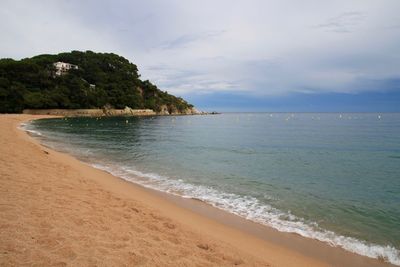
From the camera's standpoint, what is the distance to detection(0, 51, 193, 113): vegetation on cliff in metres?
104

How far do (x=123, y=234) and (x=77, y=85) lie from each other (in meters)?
122

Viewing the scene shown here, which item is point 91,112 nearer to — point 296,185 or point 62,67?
point 62,67

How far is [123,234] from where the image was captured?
23.0 ft

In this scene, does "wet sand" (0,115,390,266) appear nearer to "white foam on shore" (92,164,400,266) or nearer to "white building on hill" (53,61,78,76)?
"white foam on shore" (92,164,400,266)

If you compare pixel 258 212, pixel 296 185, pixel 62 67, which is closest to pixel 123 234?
pixel 258 212

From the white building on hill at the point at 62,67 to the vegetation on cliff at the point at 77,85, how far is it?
37.3 inches

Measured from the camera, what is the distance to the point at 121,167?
19.5m

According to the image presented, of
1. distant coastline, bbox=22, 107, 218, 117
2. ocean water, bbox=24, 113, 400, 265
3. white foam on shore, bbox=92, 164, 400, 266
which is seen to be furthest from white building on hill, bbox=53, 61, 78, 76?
white foam on shore, bbox=92, 164, 400, 266

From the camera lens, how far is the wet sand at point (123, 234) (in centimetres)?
566

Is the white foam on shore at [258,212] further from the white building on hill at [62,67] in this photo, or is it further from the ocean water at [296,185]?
the white building on hill at [62,67]

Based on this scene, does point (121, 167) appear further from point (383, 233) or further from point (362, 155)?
point (362, 155)

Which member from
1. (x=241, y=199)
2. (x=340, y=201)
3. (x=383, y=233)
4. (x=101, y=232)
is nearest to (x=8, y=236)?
(x=101, y=232)

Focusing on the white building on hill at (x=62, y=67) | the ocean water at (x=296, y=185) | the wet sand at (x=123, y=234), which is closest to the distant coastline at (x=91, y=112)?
the white building on hill at (x=62, y=67)

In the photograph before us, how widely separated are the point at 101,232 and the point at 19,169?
7.61 meters
